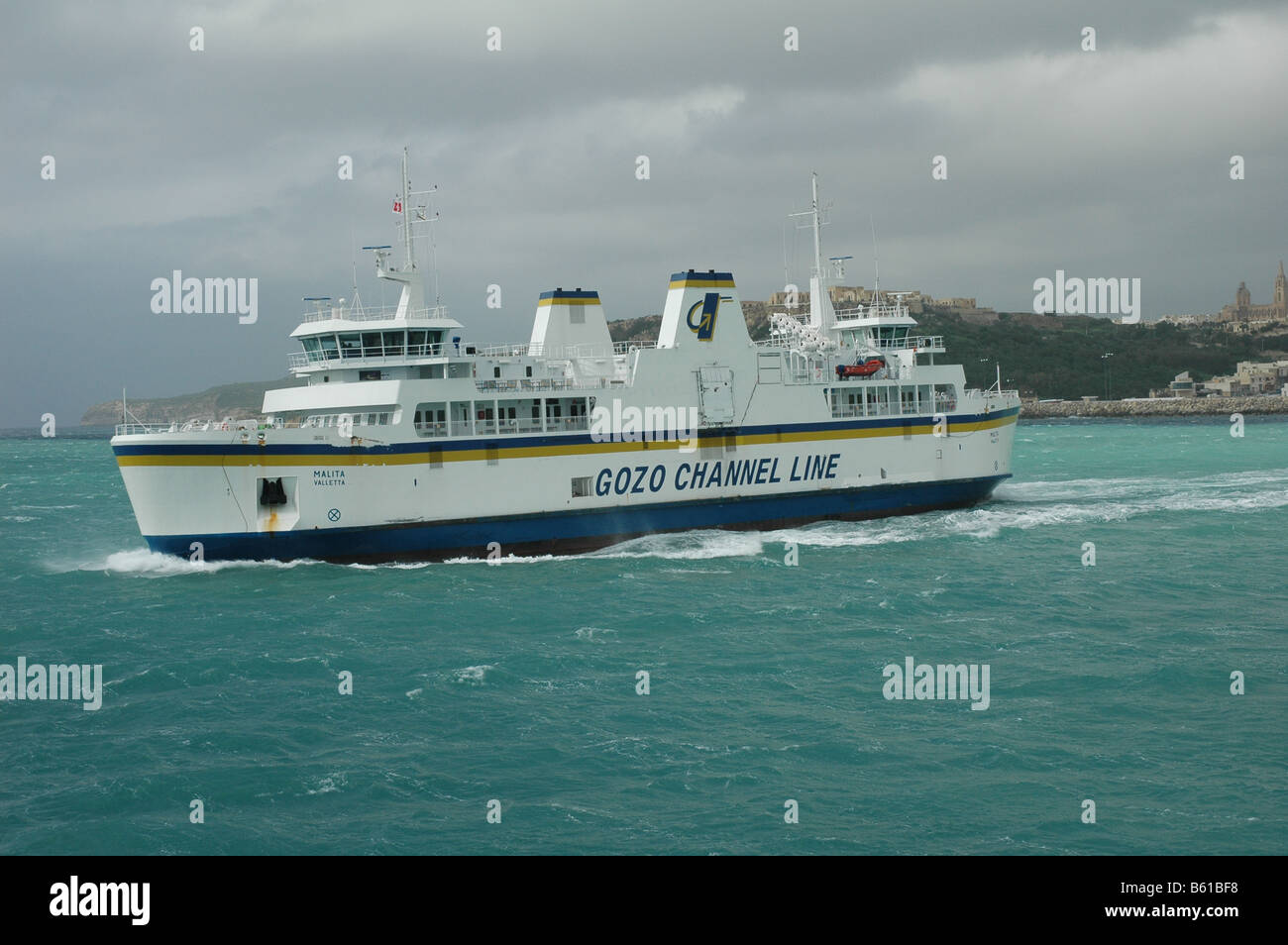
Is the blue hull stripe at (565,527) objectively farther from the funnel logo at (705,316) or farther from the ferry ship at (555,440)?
the funnel logo at (705,316)

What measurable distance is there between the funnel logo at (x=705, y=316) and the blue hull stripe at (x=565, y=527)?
5408 millimetres

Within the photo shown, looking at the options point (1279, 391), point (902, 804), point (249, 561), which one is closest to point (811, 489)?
point (249, 561)

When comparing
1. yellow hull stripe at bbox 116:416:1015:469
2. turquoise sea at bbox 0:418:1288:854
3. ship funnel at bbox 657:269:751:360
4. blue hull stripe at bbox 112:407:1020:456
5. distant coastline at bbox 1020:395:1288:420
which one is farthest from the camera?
distant coastline at bbox 1020:395:1288:420

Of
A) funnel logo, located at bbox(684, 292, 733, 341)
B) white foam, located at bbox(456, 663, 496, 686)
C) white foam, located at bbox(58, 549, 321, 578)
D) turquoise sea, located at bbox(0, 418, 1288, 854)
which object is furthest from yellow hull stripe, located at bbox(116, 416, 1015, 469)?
white foam, located at bbox(456, 663, 496, 686)

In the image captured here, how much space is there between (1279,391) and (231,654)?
17330 cm

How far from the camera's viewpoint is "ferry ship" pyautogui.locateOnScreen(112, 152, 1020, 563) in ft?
92.0

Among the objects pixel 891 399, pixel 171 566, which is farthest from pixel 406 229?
pixel 891 399

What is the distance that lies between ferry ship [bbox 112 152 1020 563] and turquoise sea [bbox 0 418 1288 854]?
4.75ft

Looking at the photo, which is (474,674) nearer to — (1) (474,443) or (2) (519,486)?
(1) (474,443)

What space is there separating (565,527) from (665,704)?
1473 cm

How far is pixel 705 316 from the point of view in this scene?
1367 inches

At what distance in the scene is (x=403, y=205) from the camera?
3272 cm

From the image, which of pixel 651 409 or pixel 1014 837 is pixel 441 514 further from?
pixel 1014 837

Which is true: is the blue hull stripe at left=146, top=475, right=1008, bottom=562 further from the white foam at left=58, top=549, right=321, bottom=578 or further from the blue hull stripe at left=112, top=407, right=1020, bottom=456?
the blue hull stripe at left=112, top=407, right=1020, bottom=456
